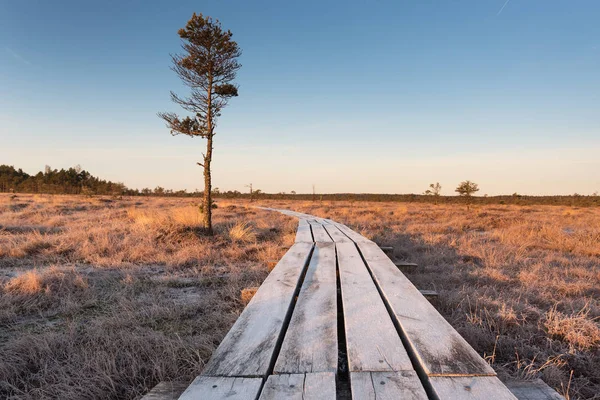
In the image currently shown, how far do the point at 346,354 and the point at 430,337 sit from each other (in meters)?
0.50

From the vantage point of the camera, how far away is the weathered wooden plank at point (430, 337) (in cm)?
146

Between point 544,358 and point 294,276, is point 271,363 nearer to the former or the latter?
point 294,276

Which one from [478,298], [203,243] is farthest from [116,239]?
[478,298]

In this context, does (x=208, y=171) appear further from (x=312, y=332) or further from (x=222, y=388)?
(x=222, y=388)

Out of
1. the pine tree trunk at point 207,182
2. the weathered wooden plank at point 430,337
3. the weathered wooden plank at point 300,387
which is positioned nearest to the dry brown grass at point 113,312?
the weathered wooden plank at point 300,387

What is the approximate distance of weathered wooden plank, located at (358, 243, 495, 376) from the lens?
1456 mm

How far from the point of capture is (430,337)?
1.77 m

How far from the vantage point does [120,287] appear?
4266 mm

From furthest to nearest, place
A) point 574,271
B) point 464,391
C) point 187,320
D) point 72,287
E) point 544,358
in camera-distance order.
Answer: point 574,271 → point 72,287 → point 187,320 → point 544,358 → point 464,391

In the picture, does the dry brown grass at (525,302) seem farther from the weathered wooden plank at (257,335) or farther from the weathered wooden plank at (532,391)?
the weathered wooden plank at (257,335)

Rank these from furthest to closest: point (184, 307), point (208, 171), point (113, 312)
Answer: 1. point (208, 171)
2. point (184, 307)
3. point (113, 312)

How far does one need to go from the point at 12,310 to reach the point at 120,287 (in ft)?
3.67

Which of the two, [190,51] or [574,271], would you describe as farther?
[190,51]

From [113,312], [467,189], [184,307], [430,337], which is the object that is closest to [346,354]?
[430,337]
